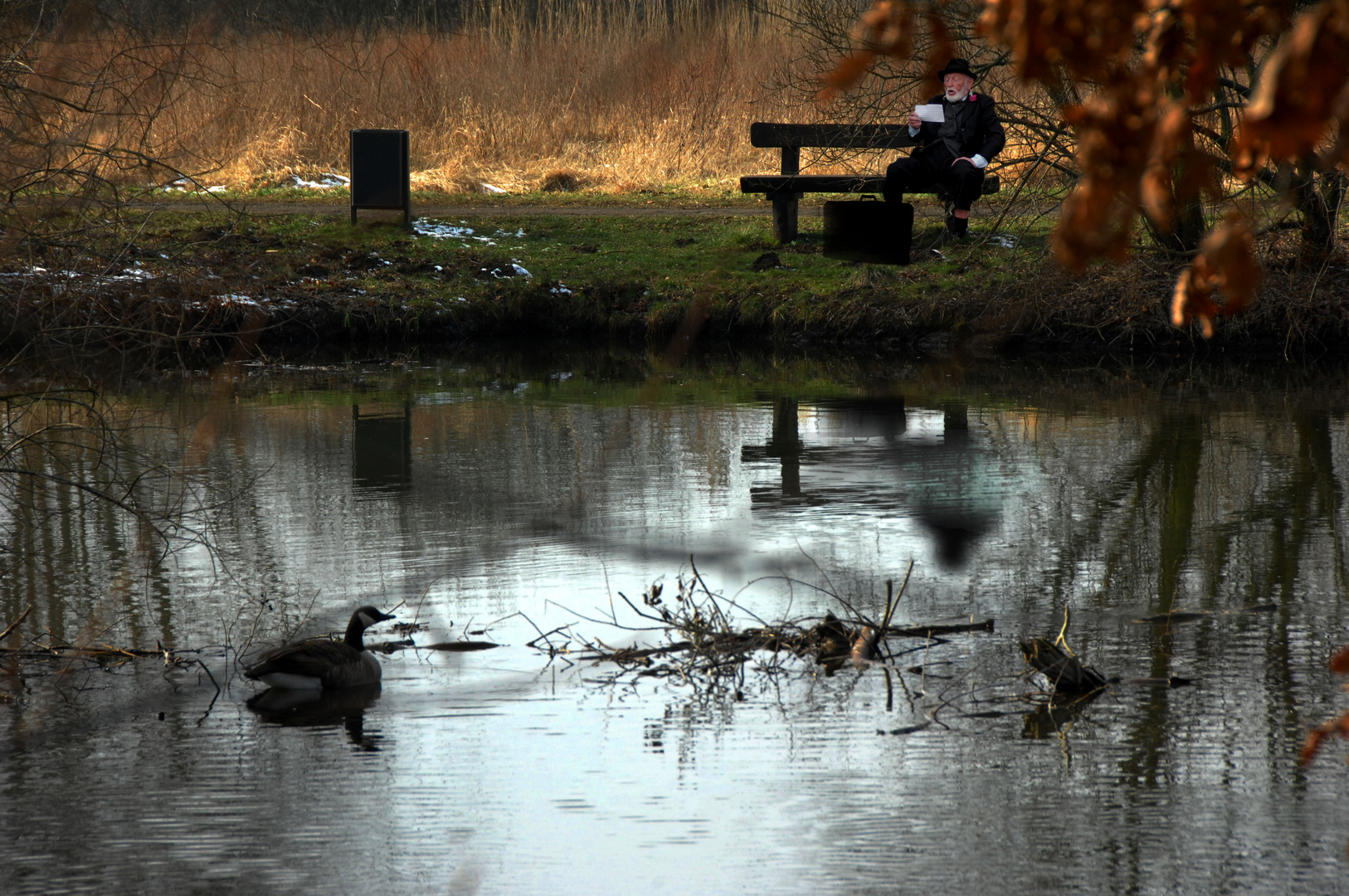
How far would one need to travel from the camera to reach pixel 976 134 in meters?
10.2

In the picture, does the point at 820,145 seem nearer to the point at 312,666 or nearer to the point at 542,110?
the point at 542,110

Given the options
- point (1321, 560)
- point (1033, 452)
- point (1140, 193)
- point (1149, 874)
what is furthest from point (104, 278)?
point (1033, 452)

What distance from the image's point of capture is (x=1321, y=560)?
6.29 m

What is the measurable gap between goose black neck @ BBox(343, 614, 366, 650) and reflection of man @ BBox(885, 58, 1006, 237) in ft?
20.9

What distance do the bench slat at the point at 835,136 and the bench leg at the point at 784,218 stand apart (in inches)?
32.1

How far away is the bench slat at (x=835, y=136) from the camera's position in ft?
46.0

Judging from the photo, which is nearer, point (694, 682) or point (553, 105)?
point (694, 682)

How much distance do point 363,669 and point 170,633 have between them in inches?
39.2

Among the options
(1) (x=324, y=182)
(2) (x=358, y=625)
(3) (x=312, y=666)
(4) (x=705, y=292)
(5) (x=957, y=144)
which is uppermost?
(1) (x=324, y=182)

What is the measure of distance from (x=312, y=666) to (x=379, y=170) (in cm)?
1235

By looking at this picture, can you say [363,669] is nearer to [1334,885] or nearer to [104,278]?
[104,278]

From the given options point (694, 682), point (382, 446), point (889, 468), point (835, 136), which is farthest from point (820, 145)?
point (694, 682)

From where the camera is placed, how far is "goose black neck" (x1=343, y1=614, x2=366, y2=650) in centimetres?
501

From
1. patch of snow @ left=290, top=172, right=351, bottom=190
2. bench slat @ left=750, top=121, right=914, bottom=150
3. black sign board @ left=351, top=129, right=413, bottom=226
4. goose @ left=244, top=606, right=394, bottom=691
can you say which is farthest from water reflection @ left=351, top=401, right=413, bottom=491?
patch of snow @ left=290, top=172, right=351, bottom=190
